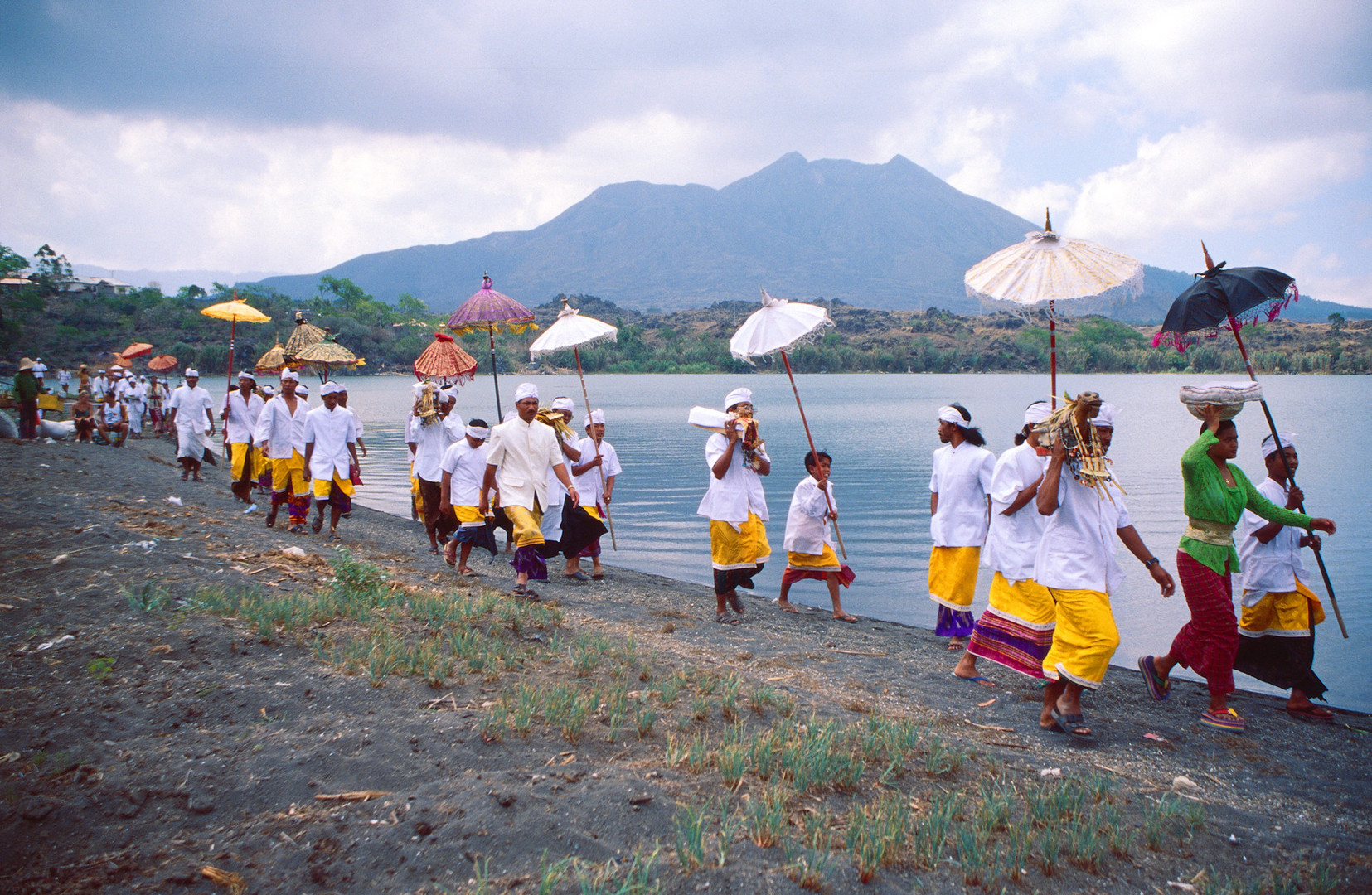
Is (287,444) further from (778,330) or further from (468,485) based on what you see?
(778,330)

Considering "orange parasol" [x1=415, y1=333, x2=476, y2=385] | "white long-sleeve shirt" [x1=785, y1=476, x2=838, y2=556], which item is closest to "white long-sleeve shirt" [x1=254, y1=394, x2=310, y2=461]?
"orange parasol" [x1=415, y1=333, x2=476, y2=385]

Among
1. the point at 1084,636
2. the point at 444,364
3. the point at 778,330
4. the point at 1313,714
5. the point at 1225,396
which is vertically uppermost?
the point at 778,330

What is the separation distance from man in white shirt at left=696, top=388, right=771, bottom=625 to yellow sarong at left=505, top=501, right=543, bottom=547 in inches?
56.1

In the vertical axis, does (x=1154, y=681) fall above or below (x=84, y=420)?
below

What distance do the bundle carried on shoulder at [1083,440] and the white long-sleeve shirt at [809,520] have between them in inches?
122

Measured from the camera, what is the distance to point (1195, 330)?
5902 millimetres

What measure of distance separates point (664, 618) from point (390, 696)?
353cm

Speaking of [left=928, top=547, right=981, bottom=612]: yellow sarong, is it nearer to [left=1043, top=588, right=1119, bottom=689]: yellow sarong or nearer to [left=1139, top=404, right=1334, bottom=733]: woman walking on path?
[left=1139, top=404, right=1334, bottom=733]: woman walking on path

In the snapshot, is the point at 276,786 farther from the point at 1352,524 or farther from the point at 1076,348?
the point at 1076,348

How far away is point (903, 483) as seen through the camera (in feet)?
65.9

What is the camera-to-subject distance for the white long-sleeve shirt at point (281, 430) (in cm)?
1009

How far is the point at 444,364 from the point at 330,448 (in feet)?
5.46

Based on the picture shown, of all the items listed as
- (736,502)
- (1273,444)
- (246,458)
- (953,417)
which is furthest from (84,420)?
(1273,444)

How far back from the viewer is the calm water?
987 cm
